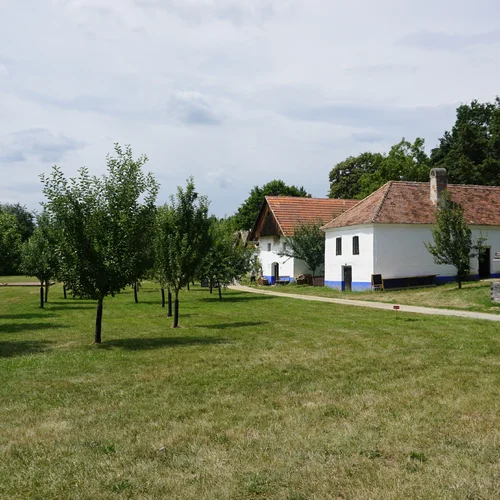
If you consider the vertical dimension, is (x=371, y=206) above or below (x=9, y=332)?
above

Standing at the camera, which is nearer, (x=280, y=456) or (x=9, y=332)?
(x=280, y=456)

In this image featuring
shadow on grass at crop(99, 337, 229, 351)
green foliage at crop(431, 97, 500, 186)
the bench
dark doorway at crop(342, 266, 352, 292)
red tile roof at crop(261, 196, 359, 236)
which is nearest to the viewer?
shadow on grass at crop(99, 337, 229, 351)

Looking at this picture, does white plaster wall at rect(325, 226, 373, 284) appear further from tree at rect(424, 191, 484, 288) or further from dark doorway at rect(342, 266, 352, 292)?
tree at rect(424, 191, 484, 288)

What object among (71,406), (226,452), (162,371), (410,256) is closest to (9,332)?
(162,371)

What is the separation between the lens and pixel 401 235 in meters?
34.8

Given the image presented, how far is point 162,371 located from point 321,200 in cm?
4083

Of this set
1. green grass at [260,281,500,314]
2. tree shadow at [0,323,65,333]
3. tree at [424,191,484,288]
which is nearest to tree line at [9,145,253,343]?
tree shadow at [0,323,65,333]

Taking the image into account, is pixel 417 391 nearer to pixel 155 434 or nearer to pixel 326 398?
pixel 326 398

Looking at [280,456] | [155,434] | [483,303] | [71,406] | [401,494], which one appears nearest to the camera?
[401,494]

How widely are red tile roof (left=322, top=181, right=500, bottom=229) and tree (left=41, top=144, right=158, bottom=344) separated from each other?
21.2m

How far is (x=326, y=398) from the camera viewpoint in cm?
862

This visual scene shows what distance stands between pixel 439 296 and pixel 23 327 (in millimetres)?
19066

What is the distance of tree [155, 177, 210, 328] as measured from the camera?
19422 millimetres

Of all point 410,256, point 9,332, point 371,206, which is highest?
point 371,206
